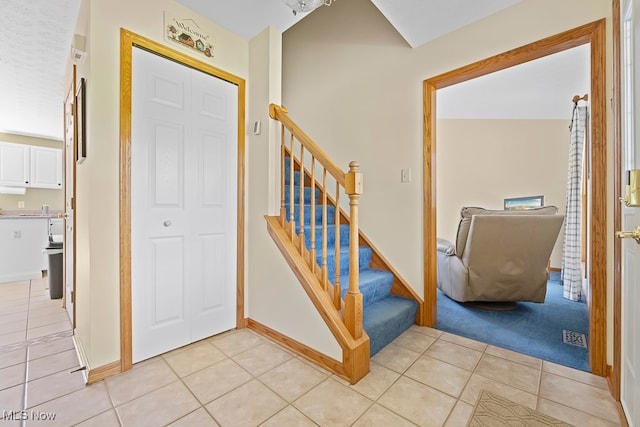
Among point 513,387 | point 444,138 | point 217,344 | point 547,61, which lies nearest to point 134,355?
point 217,344

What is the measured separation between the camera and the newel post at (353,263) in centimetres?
154

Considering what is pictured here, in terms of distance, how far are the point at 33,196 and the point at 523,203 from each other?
8495 mm

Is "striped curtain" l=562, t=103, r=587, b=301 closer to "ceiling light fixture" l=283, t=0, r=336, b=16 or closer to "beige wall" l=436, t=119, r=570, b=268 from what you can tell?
"beige wall" l=436, t=119, r=570, b=268

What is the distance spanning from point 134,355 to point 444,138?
537 cm

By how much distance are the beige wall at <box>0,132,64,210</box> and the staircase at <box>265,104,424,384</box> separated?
4607 millimetres

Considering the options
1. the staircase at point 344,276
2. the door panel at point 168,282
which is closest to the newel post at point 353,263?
the staircase at point 344,276

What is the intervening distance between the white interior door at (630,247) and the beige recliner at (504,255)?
1.17 meters

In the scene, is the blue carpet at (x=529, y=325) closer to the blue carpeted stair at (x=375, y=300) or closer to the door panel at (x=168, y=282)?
the blue carpeted stair at (x=375, y=300)

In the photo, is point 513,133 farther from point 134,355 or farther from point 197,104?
point 134,355

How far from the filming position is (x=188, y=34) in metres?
1.89

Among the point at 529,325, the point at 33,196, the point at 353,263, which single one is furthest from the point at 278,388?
the point at 33,196

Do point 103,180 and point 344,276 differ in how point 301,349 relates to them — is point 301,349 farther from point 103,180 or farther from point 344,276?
point 103,180

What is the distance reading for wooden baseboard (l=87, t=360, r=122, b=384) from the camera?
1.48 metres

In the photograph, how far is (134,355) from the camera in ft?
5.45
